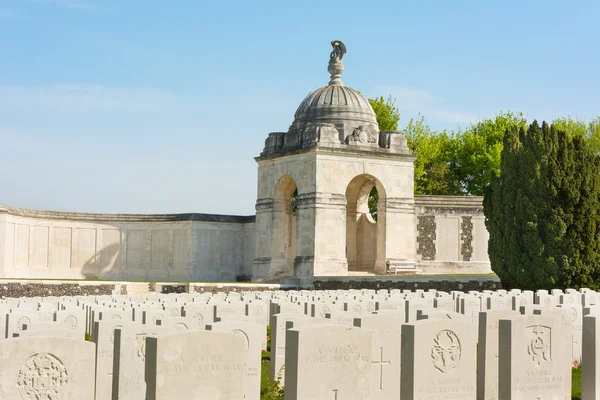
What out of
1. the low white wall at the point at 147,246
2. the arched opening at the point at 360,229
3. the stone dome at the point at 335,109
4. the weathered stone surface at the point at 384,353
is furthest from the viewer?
the arched opening at the point at 360,229

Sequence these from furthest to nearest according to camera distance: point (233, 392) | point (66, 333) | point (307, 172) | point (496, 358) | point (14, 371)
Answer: point (307, 172)
point (496, 358)
point (66, 333)
point (233, 392)
point (14, 371)

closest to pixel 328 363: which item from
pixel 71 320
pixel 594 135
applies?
pixel 71 320

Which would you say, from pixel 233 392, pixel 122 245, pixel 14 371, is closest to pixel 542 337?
pixel 233 392

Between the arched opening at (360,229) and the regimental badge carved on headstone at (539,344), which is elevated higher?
the arched opening at (360,229)

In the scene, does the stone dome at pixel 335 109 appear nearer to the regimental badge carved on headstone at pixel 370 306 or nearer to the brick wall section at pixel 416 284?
the brick wall section at pixel 416 284

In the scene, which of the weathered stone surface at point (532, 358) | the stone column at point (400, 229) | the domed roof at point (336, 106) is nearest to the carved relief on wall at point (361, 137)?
the domed roof at point (336, 106)

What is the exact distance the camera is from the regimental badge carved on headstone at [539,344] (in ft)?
34.3

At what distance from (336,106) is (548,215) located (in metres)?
15.2

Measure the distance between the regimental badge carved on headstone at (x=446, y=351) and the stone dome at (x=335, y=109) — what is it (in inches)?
1249

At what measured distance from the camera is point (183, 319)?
1155cm

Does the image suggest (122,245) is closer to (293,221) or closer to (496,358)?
(293,221)

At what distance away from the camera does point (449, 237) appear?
1672 inches

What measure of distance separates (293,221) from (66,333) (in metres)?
34.1

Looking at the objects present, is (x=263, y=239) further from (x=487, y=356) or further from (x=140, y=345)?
(x=140, y=345)
